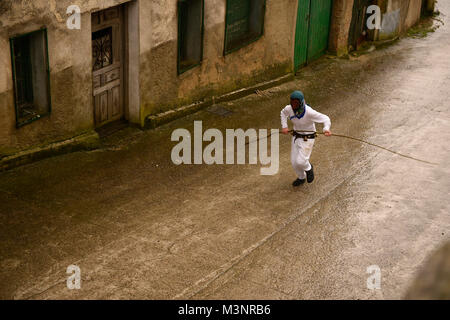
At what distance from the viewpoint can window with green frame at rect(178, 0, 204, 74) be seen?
14562 millimetres

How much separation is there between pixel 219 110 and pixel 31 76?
441 centimetres

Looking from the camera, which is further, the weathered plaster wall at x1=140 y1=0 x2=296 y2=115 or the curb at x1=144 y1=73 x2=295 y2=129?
the curb at x1=144 y1=73 x2=295 y2=129

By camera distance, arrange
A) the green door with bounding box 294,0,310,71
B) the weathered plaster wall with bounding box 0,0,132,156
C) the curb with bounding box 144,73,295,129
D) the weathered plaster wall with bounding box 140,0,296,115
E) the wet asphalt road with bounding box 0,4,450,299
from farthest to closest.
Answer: the green door with bounding box 294,0,310,71, the curb with bounding box 144,73,295,129, the weathered plaster wall with bounding box 140,0,296,115, the weathered plaster wall with bounding box 0,0,132,156, the wet asphalt road with bounding box 0,4,450,299

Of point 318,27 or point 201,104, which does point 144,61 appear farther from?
point 318,27

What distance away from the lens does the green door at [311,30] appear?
1788 centimetres

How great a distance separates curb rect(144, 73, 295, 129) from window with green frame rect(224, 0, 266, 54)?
0.98m

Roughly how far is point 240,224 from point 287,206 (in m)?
1.02

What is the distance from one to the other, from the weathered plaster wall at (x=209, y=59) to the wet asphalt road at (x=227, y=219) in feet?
2.02

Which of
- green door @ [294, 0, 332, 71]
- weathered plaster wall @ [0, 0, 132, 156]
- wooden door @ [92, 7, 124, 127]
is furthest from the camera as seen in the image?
green door @ [294, 0, 332, 71]

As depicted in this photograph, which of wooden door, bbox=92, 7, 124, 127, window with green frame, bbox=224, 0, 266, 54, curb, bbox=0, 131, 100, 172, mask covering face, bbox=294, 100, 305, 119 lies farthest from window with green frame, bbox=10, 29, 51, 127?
window with green frame, bbox=224, 0, 266, 54

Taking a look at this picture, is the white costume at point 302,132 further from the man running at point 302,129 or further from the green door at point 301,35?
the green door at point 301,35

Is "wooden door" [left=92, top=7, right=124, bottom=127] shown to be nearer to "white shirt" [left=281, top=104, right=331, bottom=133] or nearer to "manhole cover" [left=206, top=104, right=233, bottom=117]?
"manhole cover" [left=206, top=104, right=233, bottom=117]
